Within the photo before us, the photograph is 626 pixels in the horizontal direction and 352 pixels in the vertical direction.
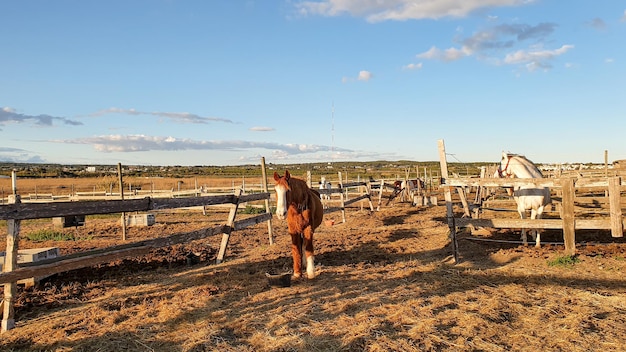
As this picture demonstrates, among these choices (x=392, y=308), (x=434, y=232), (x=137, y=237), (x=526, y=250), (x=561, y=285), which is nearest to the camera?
(x=392, y=308)

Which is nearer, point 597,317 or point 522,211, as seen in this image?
point 597,317

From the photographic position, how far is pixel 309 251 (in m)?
7.21

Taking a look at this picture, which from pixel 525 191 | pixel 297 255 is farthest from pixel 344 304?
pixel 525 191

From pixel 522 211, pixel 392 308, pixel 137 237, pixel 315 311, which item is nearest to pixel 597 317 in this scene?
pixel 392 308

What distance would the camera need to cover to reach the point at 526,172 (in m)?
10.1

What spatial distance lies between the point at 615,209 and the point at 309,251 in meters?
5.62

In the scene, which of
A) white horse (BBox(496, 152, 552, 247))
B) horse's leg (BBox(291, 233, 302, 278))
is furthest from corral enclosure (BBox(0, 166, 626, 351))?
white horse (BBox(496, 152, 552, 247))

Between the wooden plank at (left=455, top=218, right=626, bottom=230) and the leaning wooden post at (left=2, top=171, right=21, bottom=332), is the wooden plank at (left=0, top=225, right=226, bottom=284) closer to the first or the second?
the leaning wooden post at (left=2, top=171, right=21, bottom=332)

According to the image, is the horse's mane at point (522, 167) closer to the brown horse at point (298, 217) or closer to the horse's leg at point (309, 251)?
the brown horse at point (298, 217)

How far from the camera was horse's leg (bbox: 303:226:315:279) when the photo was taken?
7082mm

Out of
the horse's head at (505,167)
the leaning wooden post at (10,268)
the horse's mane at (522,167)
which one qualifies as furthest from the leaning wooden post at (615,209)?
the leaning wooden post at (10,268)

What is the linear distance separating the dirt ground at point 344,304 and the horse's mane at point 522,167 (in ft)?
6.17

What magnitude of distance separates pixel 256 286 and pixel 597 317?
4.55 m

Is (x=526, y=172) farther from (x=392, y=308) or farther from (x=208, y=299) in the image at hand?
(x=208, y=299)
